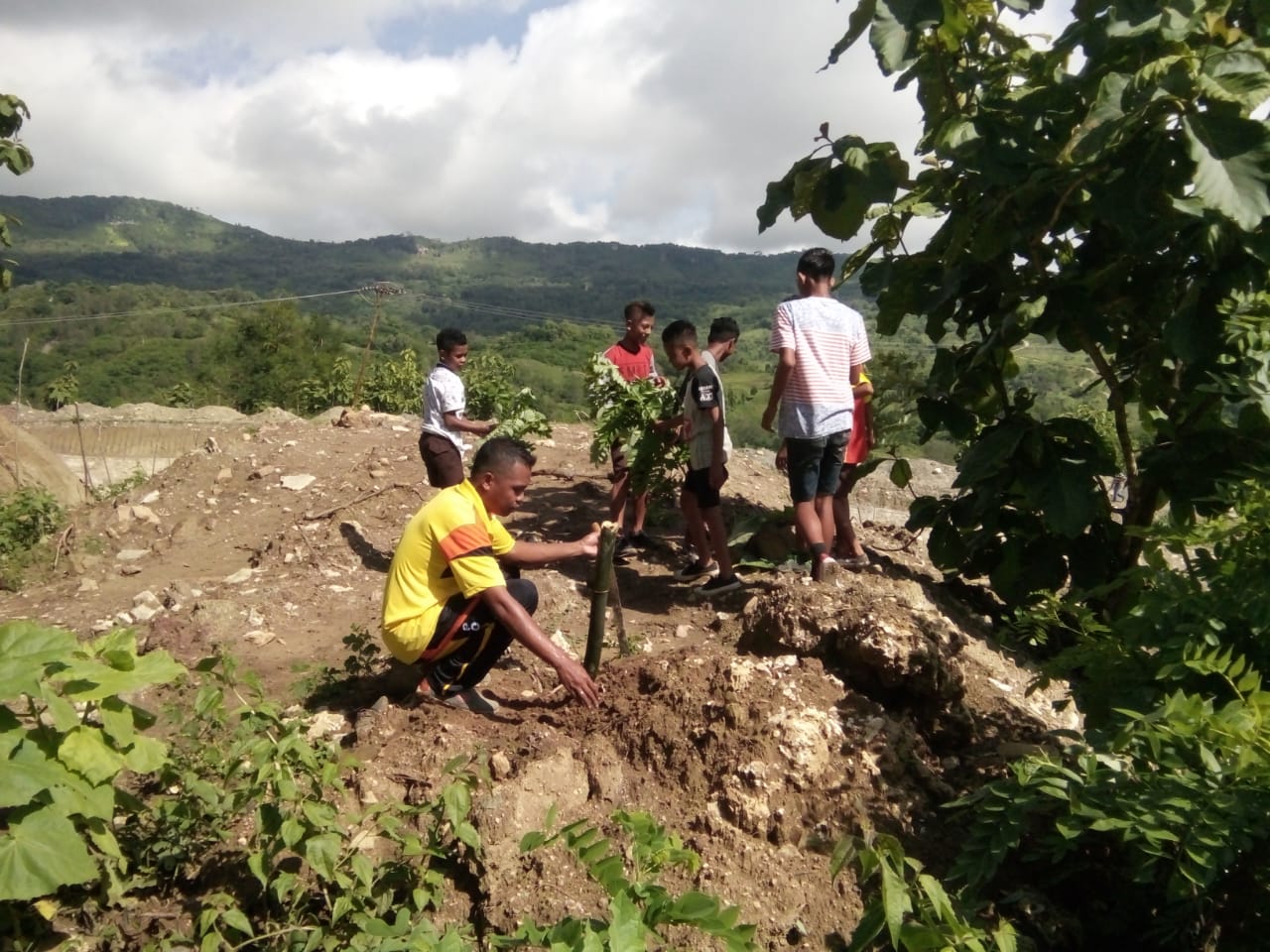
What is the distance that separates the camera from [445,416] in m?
6.15

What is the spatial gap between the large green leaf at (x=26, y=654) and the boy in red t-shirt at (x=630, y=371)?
168 inches

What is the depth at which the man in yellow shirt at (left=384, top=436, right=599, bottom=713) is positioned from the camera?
3557mm

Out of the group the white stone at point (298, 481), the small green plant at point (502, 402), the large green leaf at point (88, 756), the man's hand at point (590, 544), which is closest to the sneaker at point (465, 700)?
Answer: the man's hand at point (590, 544)

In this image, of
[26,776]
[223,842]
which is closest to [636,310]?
[223,842]

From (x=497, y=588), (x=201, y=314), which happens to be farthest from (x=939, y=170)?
(x=201, y=314)

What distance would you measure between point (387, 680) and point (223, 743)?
2.53 ft

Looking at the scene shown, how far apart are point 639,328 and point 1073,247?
113 inches

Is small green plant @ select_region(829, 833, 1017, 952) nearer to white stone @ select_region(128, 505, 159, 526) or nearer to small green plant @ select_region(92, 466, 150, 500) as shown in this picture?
white stone @ select_region(128, 505, 159, 526)

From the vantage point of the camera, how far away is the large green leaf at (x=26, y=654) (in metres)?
2.05

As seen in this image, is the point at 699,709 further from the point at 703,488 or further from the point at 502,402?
the point at 502,402

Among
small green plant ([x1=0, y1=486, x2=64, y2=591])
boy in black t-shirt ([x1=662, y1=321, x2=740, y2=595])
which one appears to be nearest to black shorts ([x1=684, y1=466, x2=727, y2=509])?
boy in black t-shirt ([x1=662, y1=321, x2=740, y2=595])

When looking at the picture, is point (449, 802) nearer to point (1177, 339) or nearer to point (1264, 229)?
point (1177, 339)

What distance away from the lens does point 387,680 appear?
415 centimetres

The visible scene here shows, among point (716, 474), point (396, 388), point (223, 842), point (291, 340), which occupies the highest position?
point (291, 340)
